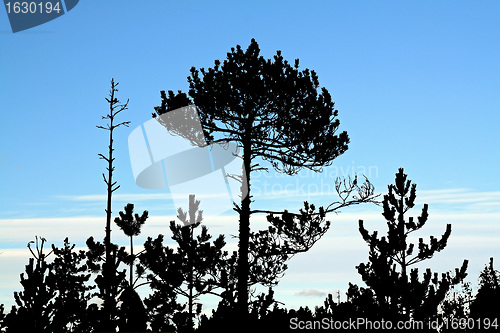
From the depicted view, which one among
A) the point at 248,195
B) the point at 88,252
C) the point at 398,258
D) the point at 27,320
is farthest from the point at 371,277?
the point at 88,252

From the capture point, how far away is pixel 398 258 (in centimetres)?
1784

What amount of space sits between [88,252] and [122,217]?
8.04 feet

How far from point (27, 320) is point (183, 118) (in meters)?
8.72

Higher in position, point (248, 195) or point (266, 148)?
point (266, 148)

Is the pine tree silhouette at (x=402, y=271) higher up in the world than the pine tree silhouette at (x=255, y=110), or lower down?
lower down

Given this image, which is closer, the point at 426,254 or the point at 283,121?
the point at 426,254

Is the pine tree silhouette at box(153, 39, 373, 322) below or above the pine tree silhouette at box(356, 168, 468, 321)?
above

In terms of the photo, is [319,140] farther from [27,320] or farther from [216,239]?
[27,320]

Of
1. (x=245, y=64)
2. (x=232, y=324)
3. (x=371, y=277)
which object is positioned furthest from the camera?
(x=245, y=64)

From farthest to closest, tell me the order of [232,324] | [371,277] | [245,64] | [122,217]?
[122,217], [245,64], [371,277], [232,324]

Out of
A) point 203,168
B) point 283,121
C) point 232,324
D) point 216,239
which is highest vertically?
point 283,121

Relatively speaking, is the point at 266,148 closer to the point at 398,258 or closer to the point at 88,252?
the point at 398,258

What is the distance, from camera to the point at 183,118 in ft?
65.4

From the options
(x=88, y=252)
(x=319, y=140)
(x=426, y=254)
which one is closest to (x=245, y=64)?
(x=319, y=140)
